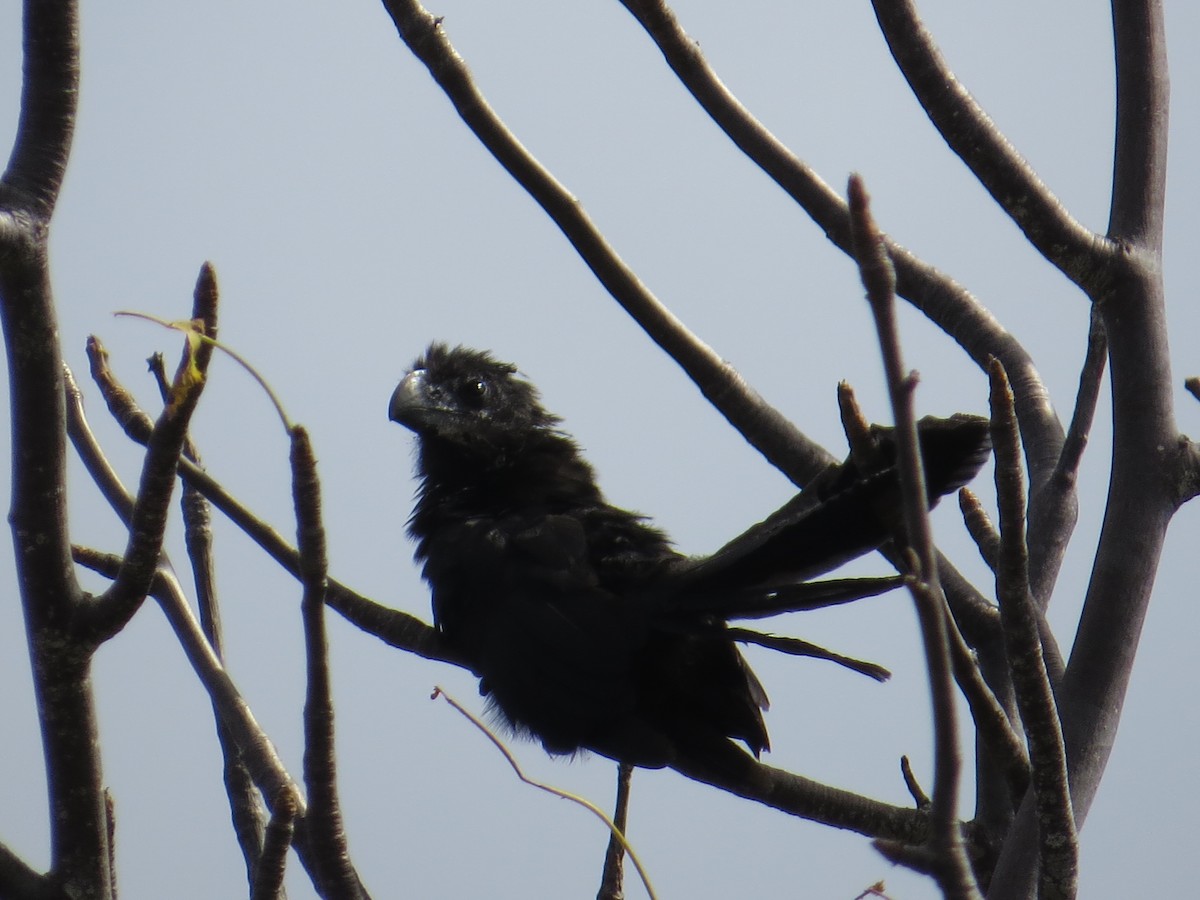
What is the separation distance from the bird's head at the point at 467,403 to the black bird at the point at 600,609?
0.15m

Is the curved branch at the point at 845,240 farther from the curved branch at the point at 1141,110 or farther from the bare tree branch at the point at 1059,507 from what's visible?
the curved branch at the point at 1141,110

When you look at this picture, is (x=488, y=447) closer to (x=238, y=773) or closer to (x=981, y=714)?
(x=238, y=773)

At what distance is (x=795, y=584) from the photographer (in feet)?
7.59

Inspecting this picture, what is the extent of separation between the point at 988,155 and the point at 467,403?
1.71 m

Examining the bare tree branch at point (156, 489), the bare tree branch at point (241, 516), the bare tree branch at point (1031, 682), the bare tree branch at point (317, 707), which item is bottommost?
the bare tree branch at point (317, 707)

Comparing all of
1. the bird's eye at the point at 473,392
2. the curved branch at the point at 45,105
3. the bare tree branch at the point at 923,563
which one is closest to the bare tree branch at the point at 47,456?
the curved branch at the point at 45,105

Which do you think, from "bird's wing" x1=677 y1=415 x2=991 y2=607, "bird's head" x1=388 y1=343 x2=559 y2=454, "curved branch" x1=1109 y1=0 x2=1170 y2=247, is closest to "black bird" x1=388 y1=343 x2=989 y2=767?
"bird's wing" x1=677 y1=415 x2=991 y2=607

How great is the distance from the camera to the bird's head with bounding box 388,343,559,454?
11.8ft

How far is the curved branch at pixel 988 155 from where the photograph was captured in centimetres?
261

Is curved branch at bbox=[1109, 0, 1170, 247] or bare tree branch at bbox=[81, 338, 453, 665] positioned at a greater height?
curved branch at bbox=[1109, 0, 1170, 247]

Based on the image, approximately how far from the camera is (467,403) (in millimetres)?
3727

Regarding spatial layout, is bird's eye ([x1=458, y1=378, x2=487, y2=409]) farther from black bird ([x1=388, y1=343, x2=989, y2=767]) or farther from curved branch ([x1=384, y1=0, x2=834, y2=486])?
curved branch ([x1=384, y1=0, x2=834, y2=486])

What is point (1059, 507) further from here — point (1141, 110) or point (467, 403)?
point (467, 403)

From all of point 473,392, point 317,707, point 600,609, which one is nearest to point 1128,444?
point 600,609
